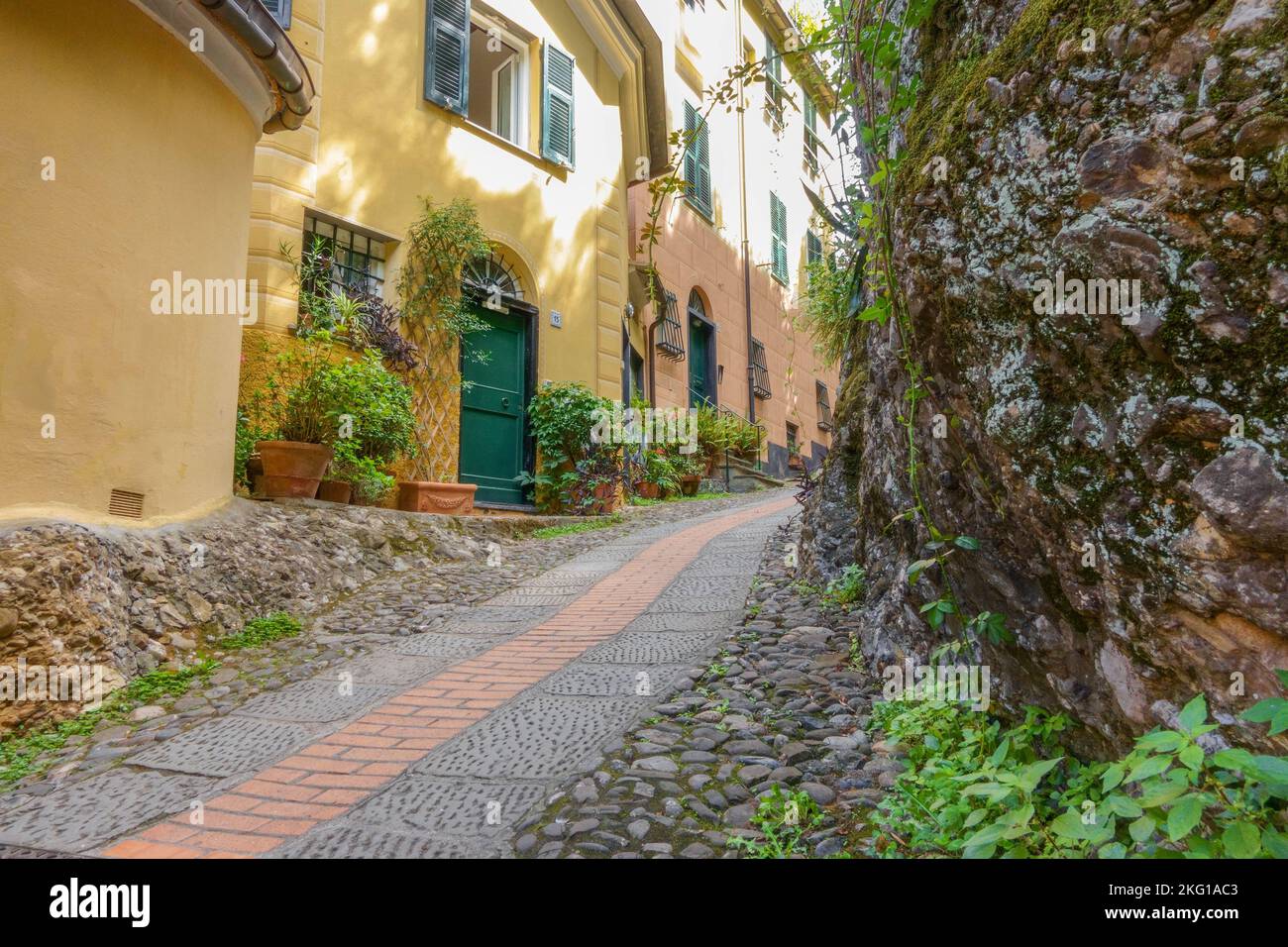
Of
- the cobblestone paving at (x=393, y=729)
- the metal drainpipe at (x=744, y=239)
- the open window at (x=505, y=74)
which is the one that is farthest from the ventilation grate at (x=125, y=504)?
the metal drainpipe at (x=744, y=239)

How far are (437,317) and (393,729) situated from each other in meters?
6.03

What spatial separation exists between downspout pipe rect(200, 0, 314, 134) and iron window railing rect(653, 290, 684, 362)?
8.02 meters

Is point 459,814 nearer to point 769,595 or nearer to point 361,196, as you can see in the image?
point 769,595

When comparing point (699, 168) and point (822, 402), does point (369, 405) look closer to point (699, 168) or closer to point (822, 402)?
point (699, 168)

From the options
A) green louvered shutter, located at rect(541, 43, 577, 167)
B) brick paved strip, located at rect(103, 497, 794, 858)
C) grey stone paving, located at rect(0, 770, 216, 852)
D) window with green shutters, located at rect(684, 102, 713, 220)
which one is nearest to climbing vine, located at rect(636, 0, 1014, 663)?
brick paved strip, located at rect(103, 497, 794, 858)

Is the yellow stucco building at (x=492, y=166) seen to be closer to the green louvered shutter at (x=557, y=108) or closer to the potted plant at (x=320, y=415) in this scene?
the green louvered shutter at (x=557, y=108)

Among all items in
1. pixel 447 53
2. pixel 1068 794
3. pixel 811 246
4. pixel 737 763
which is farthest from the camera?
pixel 811 246

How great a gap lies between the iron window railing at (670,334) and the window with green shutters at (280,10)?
7.02 metres

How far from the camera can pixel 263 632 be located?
192 inches

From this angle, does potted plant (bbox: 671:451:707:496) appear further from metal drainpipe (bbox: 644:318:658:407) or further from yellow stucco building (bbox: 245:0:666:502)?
yellow stucco building (bbox: 245:0:666:502)

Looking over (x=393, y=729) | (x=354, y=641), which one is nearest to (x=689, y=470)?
(x=354, y=641)

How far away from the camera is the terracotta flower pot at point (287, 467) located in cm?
622
